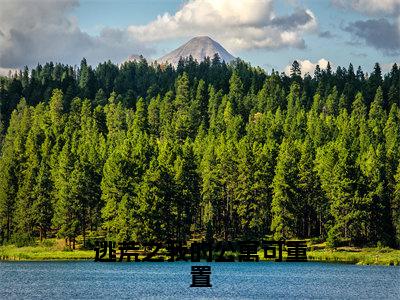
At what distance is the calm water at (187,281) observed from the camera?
243 ft

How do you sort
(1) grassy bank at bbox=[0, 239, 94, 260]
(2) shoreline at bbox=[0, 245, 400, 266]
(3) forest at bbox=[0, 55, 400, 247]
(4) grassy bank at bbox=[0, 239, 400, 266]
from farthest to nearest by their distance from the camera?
(3) forest at bbox=[0, 55, 400, 247] → (1) grassy bank at bbox=[0, 239, 94, 260] → (2) shoreline at bbox=[0, 245, 400, 266] → (4) grassy bank at bbox=[0, 239, 400, 266]

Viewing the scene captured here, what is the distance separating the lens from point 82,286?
8025cm

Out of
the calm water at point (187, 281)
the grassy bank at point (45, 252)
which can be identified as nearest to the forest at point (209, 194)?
the grassy bank at point (45, 252)

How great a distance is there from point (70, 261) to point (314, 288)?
1935 inches

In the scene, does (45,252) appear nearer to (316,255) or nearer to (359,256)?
(316,255)

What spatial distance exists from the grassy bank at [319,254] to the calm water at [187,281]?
7856mm

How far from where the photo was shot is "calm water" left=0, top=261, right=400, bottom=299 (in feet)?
243

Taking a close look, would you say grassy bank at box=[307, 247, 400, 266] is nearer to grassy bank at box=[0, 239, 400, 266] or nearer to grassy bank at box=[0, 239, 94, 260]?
grassy bank at box=[0, 239, 400, 266]

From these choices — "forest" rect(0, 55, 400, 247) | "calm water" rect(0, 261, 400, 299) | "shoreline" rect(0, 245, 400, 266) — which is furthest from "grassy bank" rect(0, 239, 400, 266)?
"calm water" rect(0, 261, 400, 299)

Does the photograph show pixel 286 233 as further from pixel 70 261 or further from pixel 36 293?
pixel 36 293

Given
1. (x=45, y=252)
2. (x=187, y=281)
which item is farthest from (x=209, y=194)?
(x=187, y=281)

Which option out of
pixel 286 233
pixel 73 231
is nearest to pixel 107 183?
pixel 73 231

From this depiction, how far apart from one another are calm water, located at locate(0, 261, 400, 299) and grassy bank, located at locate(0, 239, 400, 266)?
786 cm

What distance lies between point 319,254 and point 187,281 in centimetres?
4297
